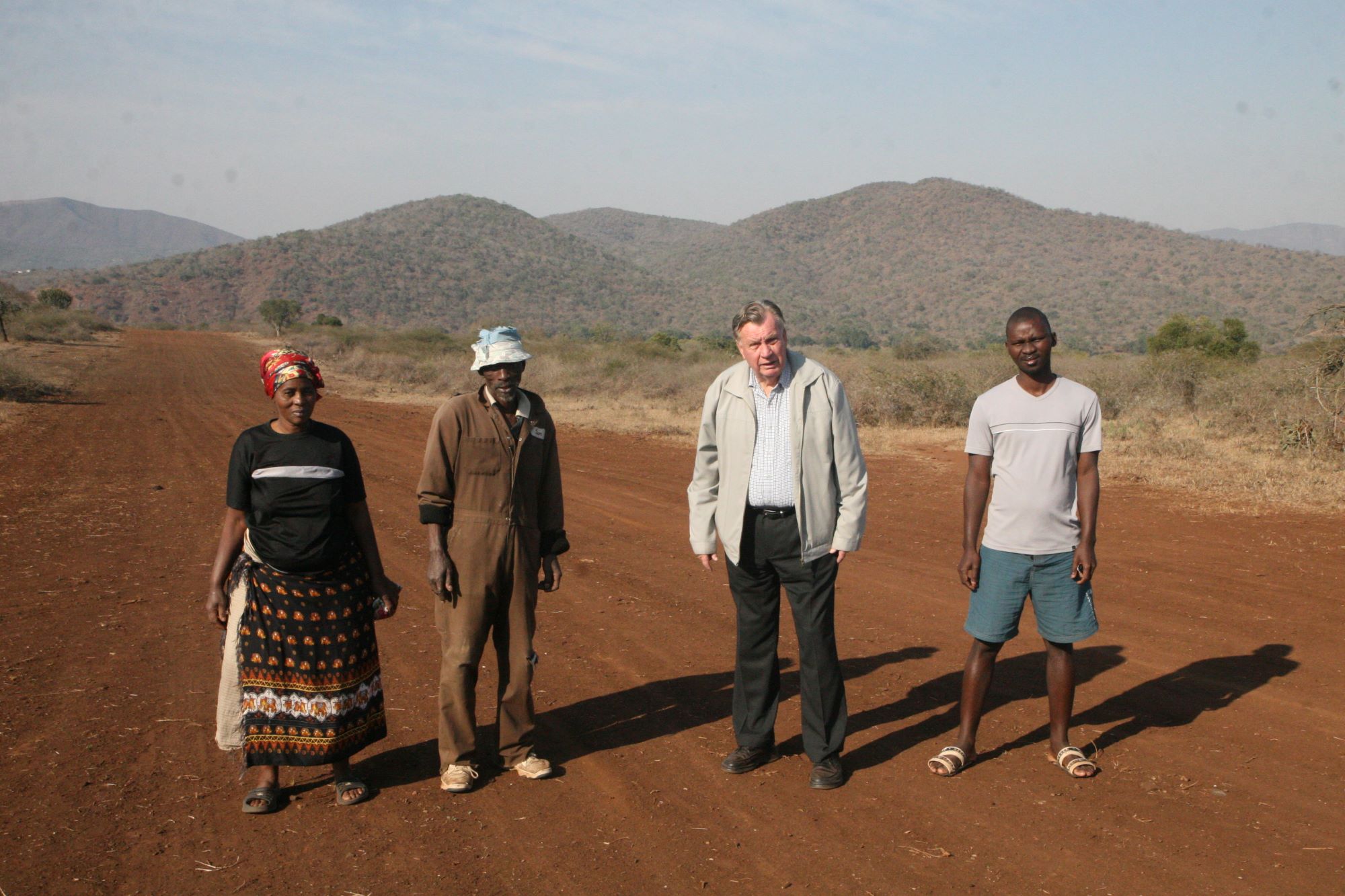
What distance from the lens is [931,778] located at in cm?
428

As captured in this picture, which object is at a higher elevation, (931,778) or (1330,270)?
(1330,270)

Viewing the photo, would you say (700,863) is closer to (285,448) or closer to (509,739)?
(509,739)

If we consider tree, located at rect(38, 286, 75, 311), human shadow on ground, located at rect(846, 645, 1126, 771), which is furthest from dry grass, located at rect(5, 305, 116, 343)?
human shadow on ground, located at rect(846, 645, 1126, 771)

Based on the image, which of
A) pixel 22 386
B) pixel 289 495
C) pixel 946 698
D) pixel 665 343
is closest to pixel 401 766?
pixel 289 495

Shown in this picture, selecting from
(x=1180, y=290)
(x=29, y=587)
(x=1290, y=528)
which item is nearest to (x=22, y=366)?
(x=29, y=587)

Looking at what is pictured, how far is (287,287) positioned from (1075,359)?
2559 inches

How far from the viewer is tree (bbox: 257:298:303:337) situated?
57.4m

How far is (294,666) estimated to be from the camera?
3979 mm

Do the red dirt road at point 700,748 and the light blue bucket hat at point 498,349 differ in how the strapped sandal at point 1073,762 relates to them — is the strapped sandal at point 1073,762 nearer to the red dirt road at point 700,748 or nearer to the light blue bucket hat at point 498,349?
the red dirt road at point 700,748

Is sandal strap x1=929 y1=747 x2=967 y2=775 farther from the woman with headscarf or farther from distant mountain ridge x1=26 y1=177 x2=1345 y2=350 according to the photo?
distant mountain ridge x1=26 y1=177 x2=1345 y2=350

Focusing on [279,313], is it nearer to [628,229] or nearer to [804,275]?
[804,275]

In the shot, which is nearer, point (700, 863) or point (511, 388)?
point (700, 863)

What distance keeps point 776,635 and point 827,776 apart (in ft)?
1.97

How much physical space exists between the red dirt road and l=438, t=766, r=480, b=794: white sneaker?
0.16 feet
